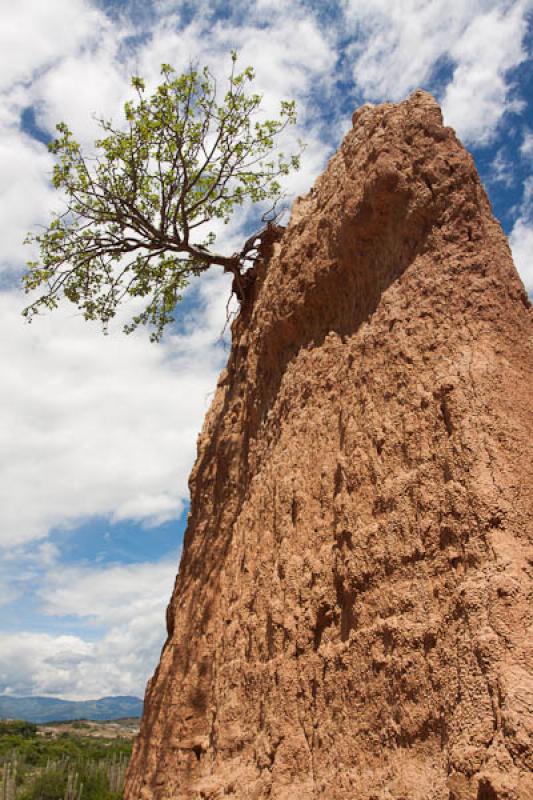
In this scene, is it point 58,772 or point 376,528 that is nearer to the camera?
point 376,528

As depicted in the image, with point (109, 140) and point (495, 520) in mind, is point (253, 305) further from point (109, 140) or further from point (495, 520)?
point (495, 520)

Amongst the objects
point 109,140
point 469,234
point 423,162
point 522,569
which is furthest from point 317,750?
point 109,140

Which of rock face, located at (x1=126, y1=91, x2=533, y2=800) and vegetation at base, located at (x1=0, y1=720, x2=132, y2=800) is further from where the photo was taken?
vegetation at base, located at (x1=0, y1=720, x2=132, y2=800)

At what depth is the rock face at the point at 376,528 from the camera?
396 cm

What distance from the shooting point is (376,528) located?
5027 millimetres

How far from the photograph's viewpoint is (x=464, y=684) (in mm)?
3805

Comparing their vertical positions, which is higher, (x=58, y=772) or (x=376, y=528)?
(x=376, y=528)

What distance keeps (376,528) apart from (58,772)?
39.0 m

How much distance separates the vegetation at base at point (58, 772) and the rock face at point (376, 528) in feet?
104

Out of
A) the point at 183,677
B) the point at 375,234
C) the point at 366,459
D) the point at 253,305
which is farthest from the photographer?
the point at 253,305

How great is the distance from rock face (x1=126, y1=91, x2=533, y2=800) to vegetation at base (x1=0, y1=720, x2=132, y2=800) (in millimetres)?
31710

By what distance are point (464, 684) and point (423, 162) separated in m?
4.44

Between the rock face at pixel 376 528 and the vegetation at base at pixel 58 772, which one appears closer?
the rock face at pixel 376 528

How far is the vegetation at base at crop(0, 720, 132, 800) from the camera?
3484cm
